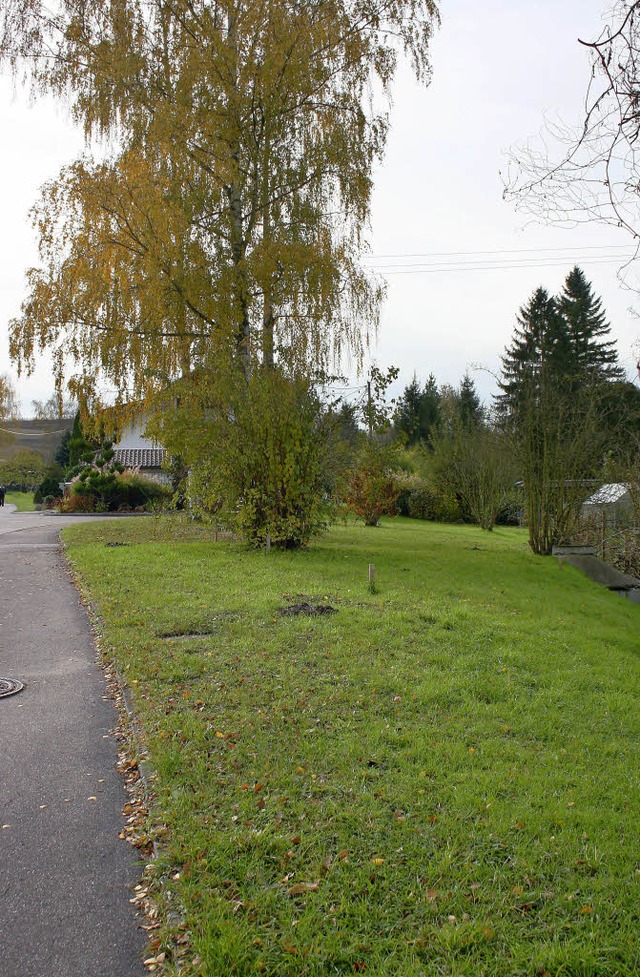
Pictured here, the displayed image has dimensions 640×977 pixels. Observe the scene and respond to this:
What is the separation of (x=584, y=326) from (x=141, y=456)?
90.0ft

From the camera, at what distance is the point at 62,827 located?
3.91m

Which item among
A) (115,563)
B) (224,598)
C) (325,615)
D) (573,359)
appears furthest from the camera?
(573,359)

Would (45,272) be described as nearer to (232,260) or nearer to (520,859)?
(232,260)

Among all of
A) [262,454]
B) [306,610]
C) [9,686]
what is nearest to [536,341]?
[262,454]

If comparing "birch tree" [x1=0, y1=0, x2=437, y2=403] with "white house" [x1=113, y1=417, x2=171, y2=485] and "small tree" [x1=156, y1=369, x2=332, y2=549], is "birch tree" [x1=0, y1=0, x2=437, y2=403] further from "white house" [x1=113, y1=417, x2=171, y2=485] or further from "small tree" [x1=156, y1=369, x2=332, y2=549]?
"white house" [x1=113, y1=417, x2=171, y2=485]

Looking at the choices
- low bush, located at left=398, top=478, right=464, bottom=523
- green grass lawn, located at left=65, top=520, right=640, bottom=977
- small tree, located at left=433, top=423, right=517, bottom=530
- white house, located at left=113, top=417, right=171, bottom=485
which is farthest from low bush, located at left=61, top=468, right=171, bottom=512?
green grass lawn, located at left=65, top=520, right=640, bottom=977

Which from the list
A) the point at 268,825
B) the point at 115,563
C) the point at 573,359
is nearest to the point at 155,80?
the point at 115,563

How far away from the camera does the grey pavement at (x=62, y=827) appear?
2.95 metres

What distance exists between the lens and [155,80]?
715 inches

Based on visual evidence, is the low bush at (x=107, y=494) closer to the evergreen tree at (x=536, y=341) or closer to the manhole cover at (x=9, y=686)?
the evergreen tree at (x=536, y=341)

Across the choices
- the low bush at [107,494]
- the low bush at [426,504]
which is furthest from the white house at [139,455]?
the low bush at [426,504]

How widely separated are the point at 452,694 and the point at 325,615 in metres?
3.00

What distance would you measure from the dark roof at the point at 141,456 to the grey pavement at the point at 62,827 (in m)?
38.8

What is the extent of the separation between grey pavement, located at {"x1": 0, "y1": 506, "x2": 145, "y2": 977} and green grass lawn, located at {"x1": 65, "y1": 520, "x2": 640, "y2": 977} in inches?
8.4
